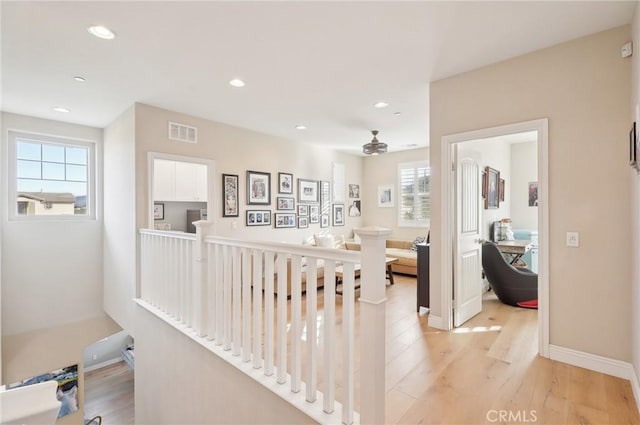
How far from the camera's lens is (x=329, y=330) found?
164cm

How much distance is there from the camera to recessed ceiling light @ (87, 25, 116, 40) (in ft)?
7.42

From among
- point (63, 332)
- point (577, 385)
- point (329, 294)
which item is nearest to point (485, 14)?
point (329, 294)

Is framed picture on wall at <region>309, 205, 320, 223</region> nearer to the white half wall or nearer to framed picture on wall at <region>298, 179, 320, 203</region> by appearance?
→ framed picture on wall at <region>298, 179, 320, 203</region>

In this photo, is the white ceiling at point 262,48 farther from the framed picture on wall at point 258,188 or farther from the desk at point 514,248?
the desk at point 514,248

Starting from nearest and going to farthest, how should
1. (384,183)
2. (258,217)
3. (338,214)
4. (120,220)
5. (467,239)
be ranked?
1. (467,239)
2. (120,220)
3. (258,217)
4. (338,214)
5. (384,183)

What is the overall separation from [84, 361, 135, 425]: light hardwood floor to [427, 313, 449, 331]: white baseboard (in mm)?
5286

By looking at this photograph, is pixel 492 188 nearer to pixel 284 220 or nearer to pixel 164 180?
pixel 284 220

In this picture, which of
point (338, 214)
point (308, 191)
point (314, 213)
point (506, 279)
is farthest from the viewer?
point (338, 214)

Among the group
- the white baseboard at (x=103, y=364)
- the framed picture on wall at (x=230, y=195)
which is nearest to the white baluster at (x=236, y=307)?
the framed picture on wall at (x=230, y=195)

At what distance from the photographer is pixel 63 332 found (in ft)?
14.0

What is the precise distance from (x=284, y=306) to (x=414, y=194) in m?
5.44

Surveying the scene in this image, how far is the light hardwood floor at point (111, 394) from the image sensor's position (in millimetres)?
5273

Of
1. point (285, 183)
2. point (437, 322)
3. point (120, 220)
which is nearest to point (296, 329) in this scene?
point (437, 322)

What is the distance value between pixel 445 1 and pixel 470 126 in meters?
1.29
